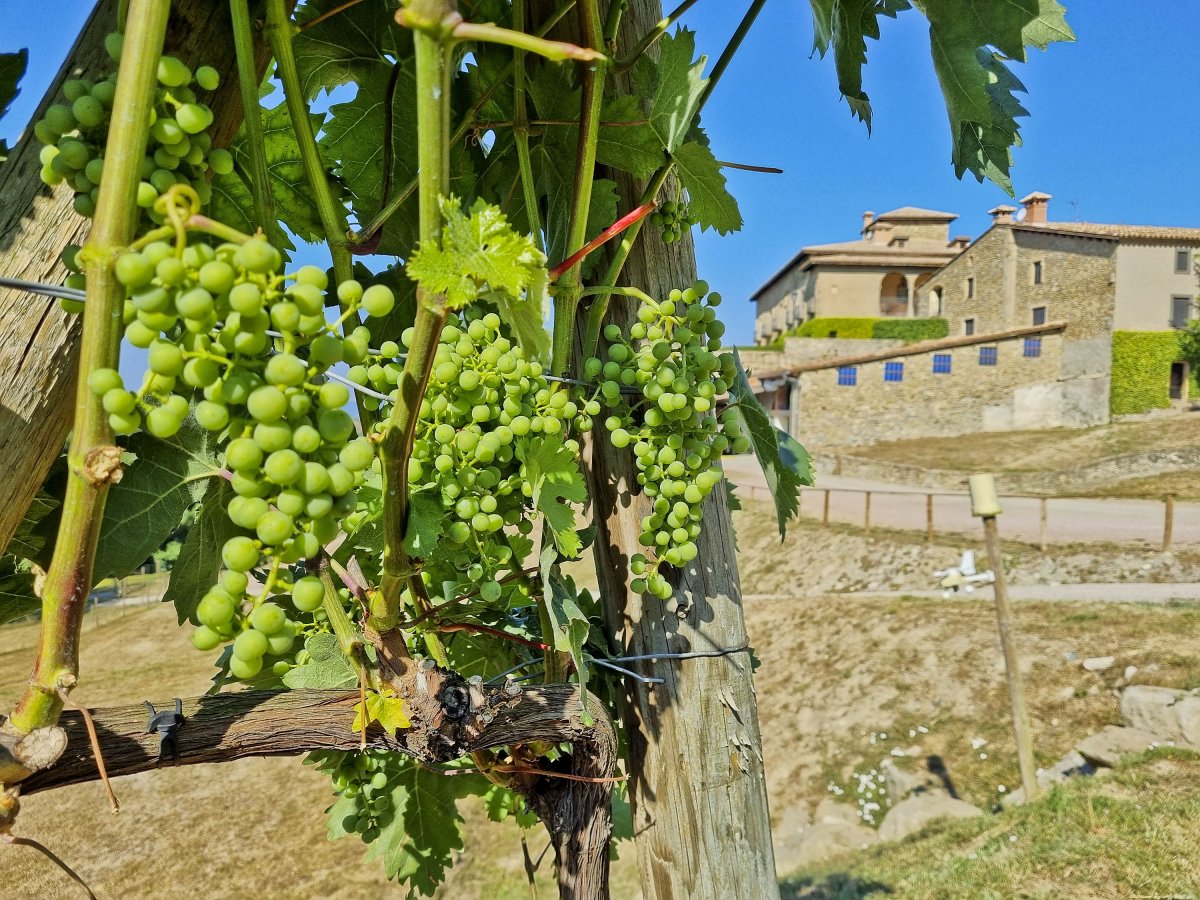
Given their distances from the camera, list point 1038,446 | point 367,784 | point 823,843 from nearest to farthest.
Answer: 1. point 367,784
2. point 823,843
3. point 1038,446

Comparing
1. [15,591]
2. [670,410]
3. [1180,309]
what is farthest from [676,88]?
[1180,309]

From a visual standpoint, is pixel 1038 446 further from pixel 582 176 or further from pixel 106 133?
pixel 106 133

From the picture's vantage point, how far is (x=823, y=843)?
5965 mm

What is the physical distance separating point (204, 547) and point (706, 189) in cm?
78

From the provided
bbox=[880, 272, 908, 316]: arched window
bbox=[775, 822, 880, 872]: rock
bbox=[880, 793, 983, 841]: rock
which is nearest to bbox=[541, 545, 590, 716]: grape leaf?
bbox=[775, 822, 880, 872]: rock

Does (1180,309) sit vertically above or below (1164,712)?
above

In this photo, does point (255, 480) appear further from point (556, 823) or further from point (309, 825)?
point (309, 825)

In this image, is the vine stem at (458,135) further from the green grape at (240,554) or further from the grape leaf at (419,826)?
the grape leaf at (419,826)

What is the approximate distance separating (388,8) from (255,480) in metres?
0.70

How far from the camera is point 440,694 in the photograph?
104 cm

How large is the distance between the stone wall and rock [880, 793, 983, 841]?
64.6 ft

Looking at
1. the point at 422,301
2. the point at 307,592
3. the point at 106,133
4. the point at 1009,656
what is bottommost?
the point at 1009,656

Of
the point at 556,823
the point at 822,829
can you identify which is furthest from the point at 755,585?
the point at 556,823

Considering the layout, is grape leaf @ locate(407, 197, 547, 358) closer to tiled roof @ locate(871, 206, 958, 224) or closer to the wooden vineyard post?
the wooden vineyard post
